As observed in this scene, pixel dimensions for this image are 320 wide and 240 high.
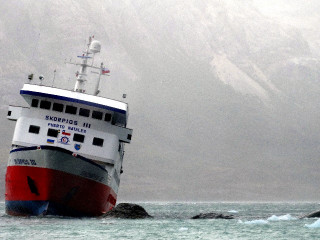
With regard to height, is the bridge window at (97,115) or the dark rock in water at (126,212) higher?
the bridge window at (97,115)

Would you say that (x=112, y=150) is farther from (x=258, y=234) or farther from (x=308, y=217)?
(x=308, y=217)

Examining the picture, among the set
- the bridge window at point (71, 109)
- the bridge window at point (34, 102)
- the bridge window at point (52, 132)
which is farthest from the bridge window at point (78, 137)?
the bridge window at point (34, 102)

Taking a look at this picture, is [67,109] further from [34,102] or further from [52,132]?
[34,102]

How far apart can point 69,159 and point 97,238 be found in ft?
38.4

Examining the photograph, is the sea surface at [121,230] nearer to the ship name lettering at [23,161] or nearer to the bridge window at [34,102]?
the ship name lettering at [23,161]

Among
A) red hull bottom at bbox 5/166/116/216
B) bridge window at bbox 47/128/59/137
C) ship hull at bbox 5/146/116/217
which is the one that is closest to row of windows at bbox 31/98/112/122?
bridge window at bbox 47/128/59/137

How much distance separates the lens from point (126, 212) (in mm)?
51375

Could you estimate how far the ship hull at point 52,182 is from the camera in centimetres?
4412

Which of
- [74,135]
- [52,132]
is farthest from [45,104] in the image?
[74,135]

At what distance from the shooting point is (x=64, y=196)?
147ft

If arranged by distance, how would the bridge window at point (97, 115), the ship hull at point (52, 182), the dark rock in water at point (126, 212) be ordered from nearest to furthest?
the ship hull at point (52, 182)
the bridge window at point (97, 115)
the dark rock in water at point (126, 212)

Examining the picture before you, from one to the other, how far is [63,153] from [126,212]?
33.0 feet

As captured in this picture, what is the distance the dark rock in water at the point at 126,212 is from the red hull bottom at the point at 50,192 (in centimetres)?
270

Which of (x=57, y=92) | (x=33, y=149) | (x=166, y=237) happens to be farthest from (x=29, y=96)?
(x=166, y=237)
